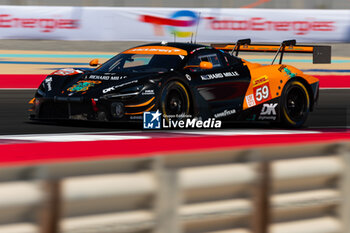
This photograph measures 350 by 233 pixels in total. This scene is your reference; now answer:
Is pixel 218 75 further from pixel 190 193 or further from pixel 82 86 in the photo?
pixel 190 193

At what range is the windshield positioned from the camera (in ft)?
31.0

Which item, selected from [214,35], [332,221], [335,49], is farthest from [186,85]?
[335,49]

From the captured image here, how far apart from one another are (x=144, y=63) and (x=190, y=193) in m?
6.28

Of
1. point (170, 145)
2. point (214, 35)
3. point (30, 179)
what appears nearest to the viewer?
point (30, 179)

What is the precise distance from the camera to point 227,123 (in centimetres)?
1057

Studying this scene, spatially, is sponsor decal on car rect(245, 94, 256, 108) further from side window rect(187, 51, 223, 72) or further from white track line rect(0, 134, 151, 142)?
white track line rect(0, 134, 151, 142)

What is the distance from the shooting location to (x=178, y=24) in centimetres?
1972

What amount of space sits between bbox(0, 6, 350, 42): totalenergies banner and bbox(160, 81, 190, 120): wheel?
34.6 feet

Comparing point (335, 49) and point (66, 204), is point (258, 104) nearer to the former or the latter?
point (66, 204)

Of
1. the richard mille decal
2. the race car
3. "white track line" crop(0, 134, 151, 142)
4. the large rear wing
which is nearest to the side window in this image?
the race car

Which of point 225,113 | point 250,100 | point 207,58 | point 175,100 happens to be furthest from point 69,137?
point 250,100

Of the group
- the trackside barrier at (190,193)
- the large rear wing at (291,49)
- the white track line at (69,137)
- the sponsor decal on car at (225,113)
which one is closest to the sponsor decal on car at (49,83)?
the white track line at (69,137)

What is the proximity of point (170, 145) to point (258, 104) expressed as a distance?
2.24m

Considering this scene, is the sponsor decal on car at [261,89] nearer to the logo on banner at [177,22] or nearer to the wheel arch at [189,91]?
the wheel arch at [189,91]
